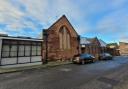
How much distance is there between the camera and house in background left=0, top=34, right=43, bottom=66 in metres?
17.1

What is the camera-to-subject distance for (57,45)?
83.1 ft

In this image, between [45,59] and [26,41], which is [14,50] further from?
[45,59]

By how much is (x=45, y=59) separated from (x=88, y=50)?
52.1ft

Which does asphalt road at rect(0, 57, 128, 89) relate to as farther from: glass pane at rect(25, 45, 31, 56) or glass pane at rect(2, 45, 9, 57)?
glass pane at rect(25, 45, 31, 56)

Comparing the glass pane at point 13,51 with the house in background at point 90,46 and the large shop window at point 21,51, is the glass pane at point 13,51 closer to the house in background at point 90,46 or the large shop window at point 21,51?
the large shop window at point 21,51

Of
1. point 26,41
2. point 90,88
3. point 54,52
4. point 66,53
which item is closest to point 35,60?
point 26,41

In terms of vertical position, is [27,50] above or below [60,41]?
below

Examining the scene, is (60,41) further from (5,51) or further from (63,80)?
(63,80)

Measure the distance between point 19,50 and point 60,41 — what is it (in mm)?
9423

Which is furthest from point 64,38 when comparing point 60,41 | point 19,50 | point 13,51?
point 13,51

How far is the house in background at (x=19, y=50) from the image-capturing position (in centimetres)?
1714

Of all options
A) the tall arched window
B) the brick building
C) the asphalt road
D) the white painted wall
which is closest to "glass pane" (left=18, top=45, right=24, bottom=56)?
the white painted wall

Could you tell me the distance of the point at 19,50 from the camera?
18.8 metres

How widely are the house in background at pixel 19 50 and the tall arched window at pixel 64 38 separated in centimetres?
579
